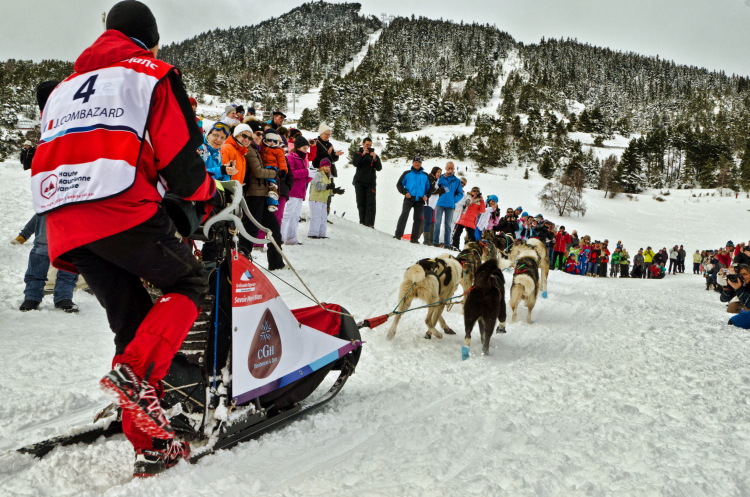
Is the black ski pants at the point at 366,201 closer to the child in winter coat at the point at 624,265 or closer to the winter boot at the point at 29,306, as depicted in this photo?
the winter boot at the point at 29,306

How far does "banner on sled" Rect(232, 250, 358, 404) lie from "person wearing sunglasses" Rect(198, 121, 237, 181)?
2743 millimetres

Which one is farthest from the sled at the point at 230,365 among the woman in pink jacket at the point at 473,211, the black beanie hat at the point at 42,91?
the woman in pink jacket at the point at 473,211

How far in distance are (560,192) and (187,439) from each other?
41733 millimetres

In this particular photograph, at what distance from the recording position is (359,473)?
1965 mm

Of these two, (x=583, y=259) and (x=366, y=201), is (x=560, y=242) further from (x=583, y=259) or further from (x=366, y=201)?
(x=366, y=201)

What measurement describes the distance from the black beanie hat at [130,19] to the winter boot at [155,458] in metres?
1.64

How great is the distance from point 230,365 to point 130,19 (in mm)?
1543

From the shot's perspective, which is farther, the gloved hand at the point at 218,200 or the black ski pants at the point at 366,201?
the black ski pants at the point at 366,201

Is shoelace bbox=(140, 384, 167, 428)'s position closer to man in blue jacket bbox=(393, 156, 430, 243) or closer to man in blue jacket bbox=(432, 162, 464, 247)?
man in blue jacket bbox=(393, 156, 430, 243)

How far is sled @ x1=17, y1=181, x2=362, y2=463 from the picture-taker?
1.98m

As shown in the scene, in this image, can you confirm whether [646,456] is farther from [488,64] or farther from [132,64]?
[488,64]

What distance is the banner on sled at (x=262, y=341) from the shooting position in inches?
81.5

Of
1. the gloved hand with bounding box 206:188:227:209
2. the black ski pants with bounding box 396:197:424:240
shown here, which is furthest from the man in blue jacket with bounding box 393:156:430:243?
the gloved hand with bounding box 206:188:227:209

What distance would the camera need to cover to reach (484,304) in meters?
4.29
